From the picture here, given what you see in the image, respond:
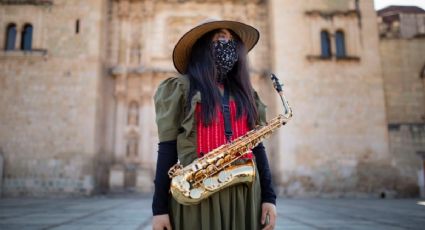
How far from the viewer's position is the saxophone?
182 cm

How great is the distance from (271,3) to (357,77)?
4797 mm

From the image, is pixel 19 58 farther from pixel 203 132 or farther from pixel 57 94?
pixel 203 132

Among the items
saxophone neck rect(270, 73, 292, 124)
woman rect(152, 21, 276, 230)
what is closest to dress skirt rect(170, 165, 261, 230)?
woman rect(152, 21, 276, 230)

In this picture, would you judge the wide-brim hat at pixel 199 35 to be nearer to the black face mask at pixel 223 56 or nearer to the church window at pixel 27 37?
the black face mask at pixel 223 56

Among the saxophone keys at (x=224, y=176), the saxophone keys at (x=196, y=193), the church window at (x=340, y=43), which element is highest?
the church window at (x=340, y=43)

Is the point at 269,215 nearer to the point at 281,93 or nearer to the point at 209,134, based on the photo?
the point at 209,134

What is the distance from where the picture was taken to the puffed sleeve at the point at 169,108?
78.1 inches

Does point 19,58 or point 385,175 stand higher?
point 19,58

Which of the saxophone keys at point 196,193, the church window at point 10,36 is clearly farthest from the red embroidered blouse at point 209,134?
the church window at point 10,36

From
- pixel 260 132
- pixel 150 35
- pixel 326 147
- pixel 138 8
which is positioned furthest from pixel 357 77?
pixel 260 132

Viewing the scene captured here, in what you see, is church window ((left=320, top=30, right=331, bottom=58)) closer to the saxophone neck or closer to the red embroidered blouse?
the saxophone neck

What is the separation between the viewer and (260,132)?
2.19 meters

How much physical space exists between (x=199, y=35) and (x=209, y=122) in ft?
1.98

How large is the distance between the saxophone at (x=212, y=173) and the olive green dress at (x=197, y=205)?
0.09 m
